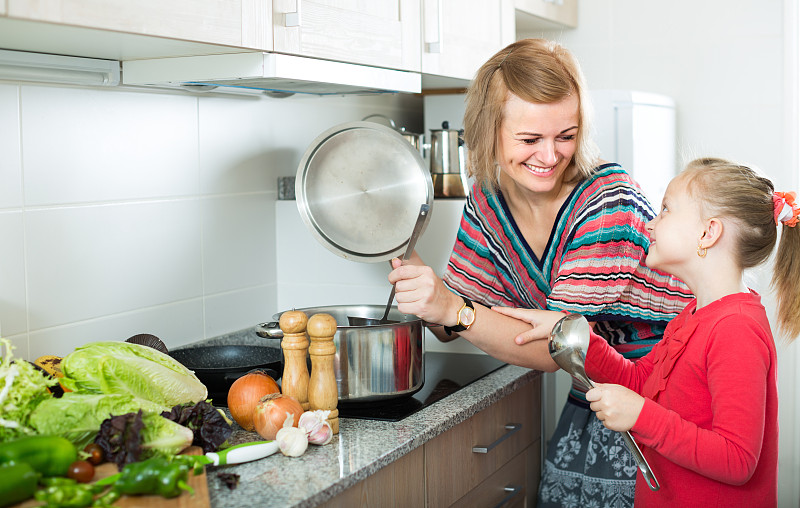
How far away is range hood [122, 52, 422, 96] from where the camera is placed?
1344mm

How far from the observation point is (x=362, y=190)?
1709 mm

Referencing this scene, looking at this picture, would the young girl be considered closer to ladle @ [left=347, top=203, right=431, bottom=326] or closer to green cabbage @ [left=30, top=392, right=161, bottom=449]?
ladle @ [left=347, top=203, right=431, bottom=326]

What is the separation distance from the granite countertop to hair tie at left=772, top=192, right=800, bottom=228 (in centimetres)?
61

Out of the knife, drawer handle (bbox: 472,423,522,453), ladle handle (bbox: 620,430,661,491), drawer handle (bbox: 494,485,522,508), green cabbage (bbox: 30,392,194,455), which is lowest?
drawer handle (bbox: 494,485,522,508)

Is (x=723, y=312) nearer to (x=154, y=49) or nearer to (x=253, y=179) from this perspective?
(x=154, y=49)

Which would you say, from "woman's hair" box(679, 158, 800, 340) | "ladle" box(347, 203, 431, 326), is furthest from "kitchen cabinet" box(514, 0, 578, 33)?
"woman's hair" box(679, 158, 800, 340)

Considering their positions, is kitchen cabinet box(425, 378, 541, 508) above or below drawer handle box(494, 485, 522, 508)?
above

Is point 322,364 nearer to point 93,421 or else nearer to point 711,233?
point 93,421

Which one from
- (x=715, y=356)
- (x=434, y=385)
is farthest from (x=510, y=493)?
(x=715, y=356)

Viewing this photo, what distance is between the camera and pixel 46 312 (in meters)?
1.48

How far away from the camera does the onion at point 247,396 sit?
1.31 m

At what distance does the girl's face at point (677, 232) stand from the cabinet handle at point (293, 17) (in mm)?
657

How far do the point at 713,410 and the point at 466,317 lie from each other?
0.47 meters

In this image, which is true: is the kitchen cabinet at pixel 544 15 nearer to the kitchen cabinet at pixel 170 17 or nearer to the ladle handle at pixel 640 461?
the kitchen cabinet at pixel 170 17
